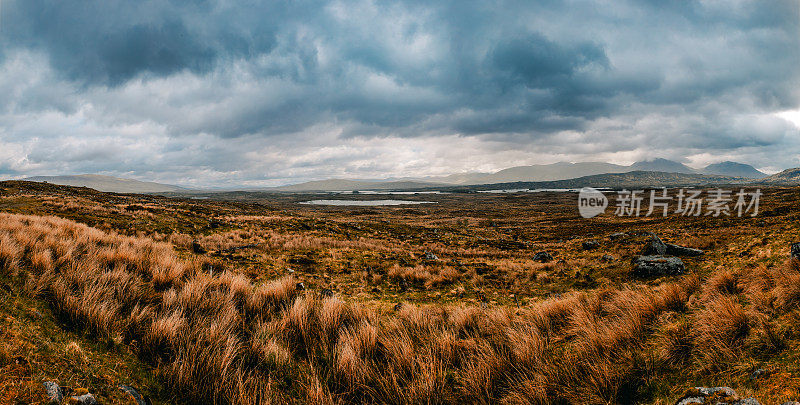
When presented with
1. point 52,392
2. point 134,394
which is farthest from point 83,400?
point 134,394

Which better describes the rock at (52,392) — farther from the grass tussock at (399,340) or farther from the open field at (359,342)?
the grass tussock at (399,340)

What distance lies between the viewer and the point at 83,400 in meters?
2.31

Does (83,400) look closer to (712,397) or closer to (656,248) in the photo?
(712,397)

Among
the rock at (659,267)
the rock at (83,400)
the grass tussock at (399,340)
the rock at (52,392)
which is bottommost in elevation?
the rock at (659,267)

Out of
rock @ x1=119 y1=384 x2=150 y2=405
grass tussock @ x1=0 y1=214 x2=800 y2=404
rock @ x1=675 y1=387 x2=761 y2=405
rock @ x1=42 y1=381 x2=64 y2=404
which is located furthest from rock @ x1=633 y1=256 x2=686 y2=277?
rock @ x1=42 y1=381 x2=64 y2=404

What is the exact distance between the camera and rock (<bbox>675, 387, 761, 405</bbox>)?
2419mm

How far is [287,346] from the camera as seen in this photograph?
4395 mm

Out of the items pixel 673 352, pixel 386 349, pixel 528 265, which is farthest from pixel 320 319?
pixel 528 265

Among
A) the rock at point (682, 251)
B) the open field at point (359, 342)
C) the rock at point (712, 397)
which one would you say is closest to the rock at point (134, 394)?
the open field at point (359, 342)

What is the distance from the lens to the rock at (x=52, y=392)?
2.24m

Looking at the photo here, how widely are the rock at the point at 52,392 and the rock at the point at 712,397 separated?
508 centimetres

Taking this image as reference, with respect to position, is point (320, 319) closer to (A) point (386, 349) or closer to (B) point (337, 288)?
(A) point (386, 349)

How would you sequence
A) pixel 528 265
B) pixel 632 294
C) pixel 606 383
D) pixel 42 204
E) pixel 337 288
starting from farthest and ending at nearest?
pixel 42 204 < pixel 528 265 < pixel 337 288 < pixel 632 294 < pixel 606 383

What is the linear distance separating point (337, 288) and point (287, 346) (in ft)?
18.5
